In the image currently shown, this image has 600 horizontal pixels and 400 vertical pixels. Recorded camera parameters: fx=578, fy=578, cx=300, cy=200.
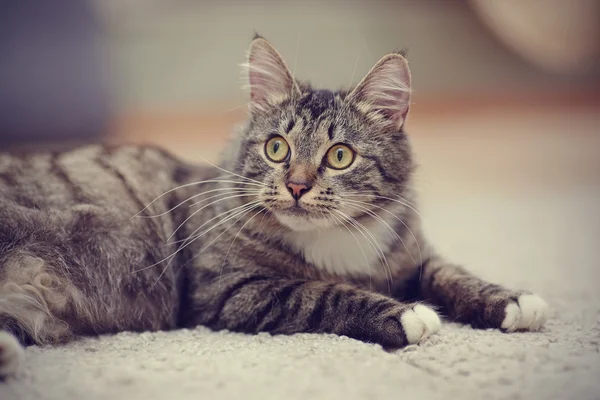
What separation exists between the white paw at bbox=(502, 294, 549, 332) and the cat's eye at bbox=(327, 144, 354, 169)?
0.48m

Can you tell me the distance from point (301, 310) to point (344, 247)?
0.23m

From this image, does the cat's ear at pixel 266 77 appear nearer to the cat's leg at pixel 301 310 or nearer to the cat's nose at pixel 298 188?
the cat's nose at pixel 298 188

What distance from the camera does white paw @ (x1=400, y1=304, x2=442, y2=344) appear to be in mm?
1148

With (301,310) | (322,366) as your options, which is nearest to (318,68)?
(301,310)

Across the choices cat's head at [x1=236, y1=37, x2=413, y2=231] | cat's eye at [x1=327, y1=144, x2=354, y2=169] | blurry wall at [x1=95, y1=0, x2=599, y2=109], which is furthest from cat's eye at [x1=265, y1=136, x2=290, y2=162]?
blurry wall at [x1=95, y1=0, x2=599, y2=109]

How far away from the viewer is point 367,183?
4.51 ft

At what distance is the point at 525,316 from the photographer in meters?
1.25

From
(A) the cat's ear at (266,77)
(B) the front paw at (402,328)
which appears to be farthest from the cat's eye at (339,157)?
(B) the front paw at (402,328)

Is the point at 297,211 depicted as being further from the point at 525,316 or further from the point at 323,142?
the point at 525,316

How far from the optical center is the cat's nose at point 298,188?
1.28m

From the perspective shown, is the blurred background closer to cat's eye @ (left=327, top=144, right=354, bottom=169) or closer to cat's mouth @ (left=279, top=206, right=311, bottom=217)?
cat's eye @ (left=327, top=144, right=354, bottom=169)

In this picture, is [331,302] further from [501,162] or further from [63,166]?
[501,162]

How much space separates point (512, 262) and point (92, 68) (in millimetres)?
2929

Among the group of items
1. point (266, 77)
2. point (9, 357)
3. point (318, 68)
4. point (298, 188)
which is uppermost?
point (318, 68)
